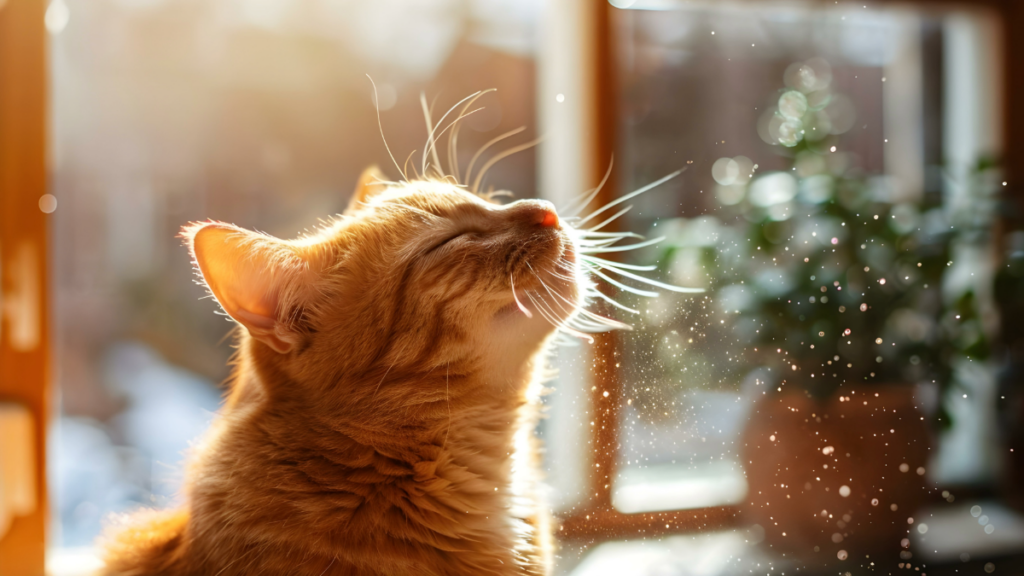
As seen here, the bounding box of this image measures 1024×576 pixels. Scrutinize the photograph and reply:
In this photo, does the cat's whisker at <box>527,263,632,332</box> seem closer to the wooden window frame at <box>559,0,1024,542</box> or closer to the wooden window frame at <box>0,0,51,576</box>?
the wooden window frame at <box>559,0,1024,542</box>

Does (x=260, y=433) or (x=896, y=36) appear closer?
(x=260, y=433)

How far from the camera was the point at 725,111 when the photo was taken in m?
0.98

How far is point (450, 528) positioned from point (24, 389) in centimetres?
105

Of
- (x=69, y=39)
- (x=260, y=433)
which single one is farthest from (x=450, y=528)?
(x=69, y=39)

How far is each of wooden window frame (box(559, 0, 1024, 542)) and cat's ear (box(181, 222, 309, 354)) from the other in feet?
1.32

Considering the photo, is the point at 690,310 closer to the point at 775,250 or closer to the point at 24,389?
the point at 775,250

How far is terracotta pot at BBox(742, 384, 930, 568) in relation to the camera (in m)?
0.90

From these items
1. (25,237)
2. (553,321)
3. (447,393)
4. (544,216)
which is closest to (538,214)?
(544,216)

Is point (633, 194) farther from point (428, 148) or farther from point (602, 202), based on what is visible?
point (428, 148)

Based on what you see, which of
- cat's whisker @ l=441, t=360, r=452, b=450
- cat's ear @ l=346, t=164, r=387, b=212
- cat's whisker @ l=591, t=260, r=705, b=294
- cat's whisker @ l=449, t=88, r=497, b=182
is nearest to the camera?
cat's whisker @ l=441, t=360, r=452, b=450

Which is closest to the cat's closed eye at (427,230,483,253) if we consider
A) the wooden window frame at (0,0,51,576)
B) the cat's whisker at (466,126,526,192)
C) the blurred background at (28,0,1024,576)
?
the blurred background at (28,0,1024,576)

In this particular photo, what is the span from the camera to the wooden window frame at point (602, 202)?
845mm

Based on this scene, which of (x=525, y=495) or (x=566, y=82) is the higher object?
(x=566, y=82)

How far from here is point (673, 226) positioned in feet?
3.11
